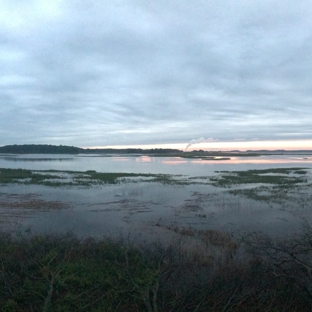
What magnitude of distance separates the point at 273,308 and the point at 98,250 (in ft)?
16.0

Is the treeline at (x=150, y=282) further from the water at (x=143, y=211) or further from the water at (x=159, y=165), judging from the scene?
the water at (x=159, y=165)

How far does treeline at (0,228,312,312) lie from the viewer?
569 cm

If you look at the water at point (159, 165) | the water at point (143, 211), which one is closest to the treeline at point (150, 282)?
the water at point (143, 211)

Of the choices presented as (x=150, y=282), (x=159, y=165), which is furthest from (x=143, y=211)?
(x=159, y=165)

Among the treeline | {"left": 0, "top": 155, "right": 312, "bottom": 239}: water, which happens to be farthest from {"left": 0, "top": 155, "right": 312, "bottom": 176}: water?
the treeline

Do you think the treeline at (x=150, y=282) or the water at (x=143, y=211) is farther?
the water at (x=143, y=211)

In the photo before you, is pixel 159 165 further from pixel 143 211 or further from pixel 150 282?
pixel 150 282

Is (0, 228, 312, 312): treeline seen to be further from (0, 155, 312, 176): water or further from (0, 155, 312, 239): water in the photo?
(0, 155, 312, 176): water

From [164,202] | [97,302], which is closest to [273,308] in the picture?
[97,302]

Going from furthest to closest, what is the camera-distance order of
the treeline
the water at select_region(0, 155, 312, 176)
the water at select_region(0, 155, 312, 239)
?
the water at select_region(0, 155, 312, 176), the water at select_region(0, 155, 312, 239), the treeline

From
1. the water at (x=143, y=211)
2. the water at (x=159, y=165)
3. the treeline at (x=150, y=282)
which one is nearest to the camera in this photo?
the treeline at (x=150, y=282)

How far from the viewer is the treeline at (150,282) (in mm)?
5691

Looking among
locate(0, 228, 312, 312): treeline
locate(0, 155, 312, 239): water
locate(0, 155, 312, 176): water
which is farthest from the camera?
locate(0, 155, 312, 176): water

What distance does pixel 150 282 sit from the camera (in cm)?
629
